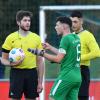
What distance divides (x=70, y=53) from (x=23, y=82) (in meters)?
1.14

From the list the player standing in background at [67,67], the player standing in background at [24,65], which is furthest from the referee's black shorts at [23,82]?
the player standing in background at [67,67]

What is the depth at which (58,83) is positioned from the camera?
9969 millimetres

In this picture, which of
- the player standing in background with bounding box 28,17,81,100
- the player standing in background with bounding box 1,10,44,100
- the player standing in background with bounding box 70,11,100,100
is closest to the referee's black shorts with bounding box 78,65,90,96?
the player standing in background with bounding box 70,11,100,100

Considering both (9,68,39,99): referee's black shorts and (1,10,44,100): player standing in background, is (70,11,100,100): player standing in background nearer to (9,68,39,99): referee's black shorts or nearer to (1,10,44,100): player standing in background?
(1,10,44,100): player standing in background

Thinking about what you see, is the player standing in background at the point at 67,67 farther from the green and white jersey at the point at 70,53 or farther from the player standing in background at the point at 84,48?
the player standing in background at the point at 84,48

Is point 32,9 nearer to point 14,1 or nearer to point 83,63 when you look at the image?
point 14,1

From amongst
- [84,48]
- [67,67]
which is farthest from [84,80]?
[67,67]

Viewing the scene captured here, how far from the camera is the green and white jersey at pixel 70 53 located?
32.3 feet

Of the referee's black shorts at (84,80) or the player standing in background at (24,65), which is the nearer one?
the player standing in background at (24,65)

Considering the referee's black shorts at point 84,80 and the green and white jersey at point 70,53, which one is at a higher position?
the green and white jersey at point 70,53

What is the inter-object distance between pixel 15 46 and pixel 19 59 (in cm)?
27

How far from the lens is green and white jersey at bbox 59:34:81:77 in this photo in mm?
9836

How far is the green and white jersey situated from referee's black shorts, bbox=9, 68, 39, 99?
0.84 m

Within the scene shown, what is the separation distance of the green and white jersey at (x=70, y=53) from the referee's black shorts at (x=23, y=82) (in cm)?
84
